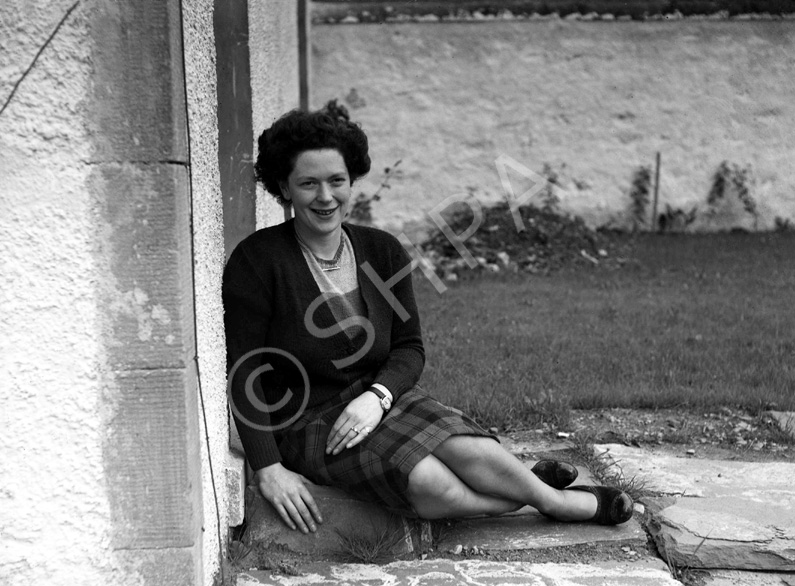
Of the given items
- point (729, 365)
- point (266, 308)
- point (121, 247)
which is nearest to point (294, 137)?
point (266, 308)

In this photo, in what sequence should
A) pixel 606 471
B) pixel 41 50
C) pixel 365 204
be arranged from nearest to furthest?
pixel 41 50 < pixel 606 471 < pixel 365 204

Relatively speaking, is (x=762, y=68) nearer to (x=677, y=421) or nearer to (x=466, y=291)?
(x=466, y=291)

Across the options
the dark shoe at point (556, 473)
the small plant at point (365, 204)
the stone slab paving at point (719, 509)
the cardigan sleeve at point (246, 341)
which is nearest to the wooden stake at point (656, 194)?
the small plant at point (365, 204)

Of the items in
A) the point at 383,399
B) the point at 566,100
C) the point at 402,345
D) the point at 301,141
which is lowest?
the point at 383,399

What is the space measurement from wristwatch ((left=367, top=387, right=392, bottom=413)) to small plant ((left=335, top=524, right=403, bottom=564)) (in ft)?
1.18

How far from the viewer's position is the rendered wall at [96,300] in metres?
1.68

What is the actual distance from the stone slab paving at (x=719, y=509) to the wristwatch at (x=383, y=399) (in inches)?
36.1

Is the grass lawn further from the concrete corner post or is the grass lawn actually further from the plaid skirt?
the concrete corner post

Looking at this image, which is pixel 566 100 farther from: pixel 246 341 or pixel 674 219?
pixel 246 341

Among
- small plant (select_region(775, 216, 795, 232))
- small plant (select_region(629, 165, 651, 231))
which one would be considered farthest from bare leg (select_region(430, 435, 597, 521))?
small plant (select_region(775, 216, 795, 232))

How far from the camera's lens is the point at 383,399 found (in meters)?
2.46

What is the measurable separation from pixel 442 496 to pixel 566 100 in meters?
6.65

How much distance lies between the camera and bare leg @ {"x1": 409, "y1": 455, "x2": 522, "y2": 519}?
2312 mm

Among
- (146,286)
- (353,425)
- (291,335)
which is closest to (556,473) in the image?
(353,425)
